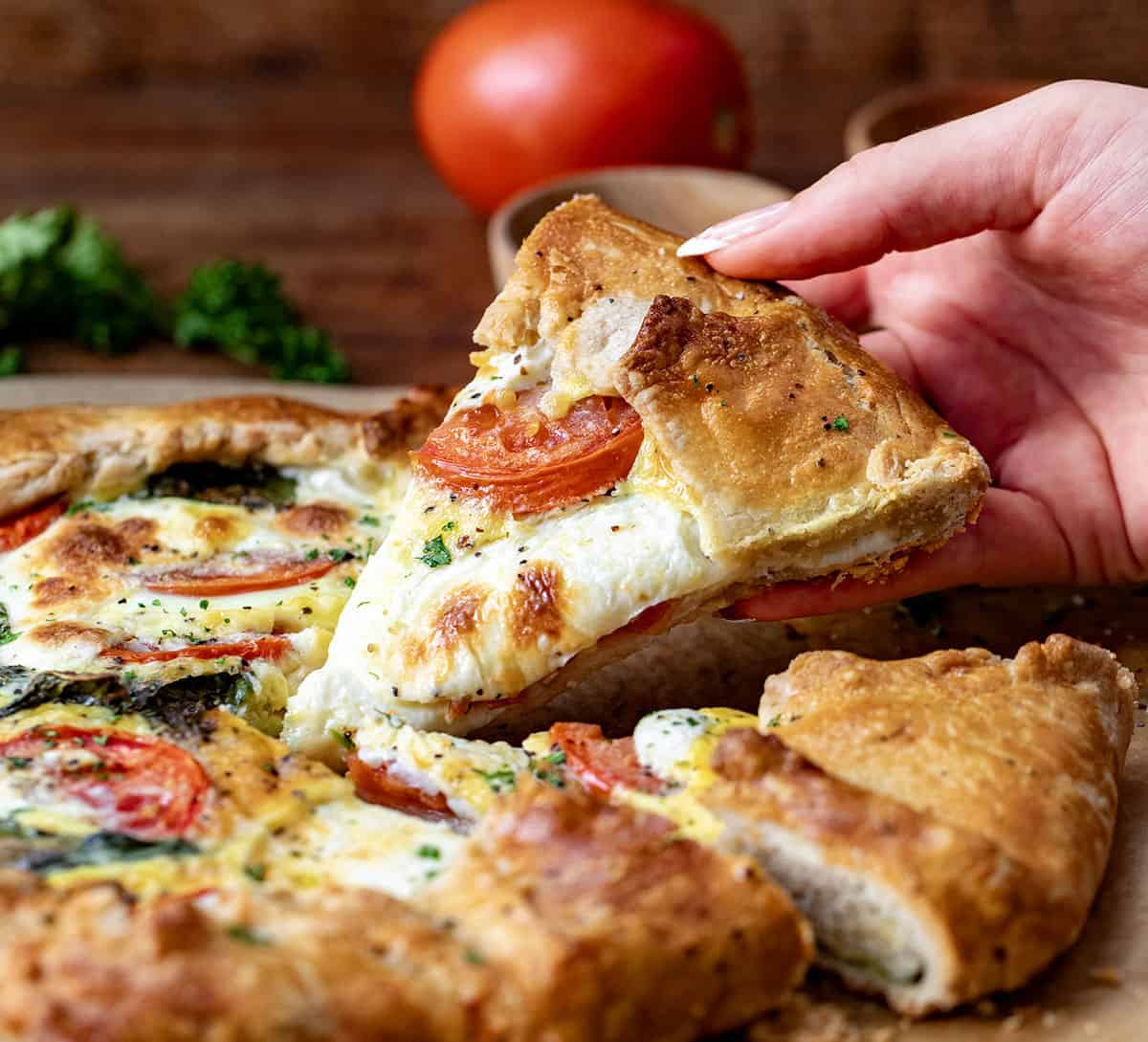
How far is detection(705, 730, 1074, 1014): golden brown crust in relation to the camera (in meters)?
3.54

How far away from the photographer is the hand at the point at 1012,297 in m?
5.12

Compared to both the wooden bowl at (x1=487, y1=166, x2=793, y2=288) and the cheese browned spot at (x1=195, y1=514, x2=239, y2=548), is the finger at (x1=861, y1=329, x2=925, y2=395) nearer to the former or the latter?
the wooden bowl at (x1=487, y1=166, x2=793, y2=288)

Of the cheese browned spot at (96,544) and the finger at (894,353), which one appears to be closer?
the cheese browned spot at (96,544)

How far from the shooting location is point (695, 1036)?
3.46 metres

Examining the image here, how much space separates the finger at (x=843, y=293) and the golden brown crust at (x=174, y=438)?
1.76 m

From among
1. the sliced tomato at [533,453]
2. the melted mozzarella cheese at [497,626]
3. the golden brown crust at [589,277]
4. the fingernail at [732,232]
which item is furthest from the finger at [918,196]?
the melted mozzarella cheese at [497,626]

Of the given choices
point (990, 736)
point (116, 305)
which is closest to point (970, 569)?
point (990, 736)

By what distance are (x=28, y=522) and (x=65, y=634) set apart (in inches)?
33.5

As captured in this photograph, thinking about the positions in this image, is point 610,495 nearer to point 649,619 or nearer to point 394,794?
point 649,619

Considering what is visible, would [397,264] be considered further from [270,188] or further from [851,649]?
[851,649]

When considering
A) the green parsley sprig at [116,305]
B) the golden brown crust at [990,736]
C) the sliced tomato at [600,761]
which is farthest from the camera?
the green parsley sprig at [116,305]

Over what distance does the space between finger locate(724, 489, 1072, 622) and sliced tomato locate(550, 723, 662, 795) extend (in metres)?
0.89

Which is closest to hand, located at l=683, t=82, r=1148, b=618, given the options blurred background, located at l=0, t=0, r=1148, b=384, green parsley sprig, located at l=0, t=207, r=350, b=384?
green parsley sprig, located at l=0, t=207, r=350, b=384

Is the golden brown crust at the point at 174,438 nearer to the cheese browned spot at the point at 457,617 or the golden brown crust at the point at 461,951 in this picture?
the cheese browned spot at the point at 457,617
